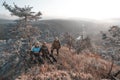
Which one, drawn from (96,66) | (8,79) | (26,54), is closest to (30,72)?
(8,79)

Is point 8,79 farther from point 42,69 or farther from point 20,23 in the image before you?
point 20,23

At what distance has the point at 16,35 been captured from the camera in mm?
37250

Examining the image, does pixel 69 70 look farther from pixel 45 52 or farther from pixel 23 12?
pixel 23 12

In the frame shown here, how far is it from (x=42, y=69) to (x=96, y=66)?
7.09 metres

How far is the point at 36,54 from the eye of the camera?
21.5 meters

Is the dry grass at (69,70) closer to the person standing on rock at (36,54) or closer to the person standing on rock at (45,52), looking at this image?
the person standing on rock at (45,52)

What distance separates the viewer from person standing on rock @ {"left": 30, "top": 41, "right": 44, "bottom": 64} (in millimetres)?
21359

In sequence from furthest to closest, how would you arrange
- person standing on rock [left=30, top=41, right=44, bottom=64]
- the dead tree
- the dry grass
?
the dead tree < person standing on rock [left=30, top=41, right=44, bottom=64] < the dry grass

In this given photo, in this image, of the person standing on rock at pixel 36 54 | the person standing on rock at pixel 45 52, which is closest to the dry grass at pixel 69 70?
the person standing on rock at pixel 45 52

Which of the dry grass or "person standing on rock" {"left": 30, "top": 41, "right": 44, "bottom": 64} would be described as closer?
the dry grass

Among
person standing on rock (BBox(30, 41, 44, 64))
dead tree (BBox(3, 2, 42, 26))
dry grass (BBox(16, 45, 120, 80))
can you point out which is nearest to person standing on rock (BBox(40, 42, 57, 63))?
person standing on rock (BBox(30, 41, 44, 64))

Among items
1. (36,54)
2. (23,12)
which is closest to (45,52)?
(36,54)

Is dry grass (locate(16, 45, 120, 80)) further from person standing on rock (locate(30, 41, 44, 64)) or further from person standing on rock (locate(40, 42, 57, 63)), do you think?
person standing on rock (locate(30, 41, 44, 64))

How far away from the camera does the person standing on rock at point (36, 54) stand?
21.4 m
